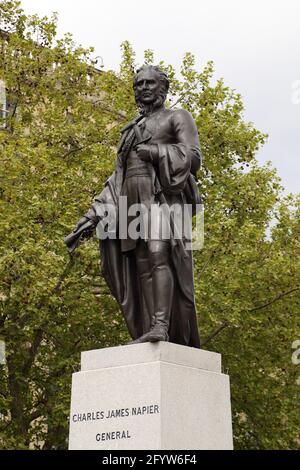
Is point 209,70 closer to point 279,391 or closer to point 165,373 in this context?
point 279,391

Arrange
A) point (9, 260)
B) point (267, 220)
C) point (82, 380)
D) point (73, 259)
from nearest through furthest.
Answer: point (82, 380)
point (9, 260)
point (73, 259)
point (267, 220)

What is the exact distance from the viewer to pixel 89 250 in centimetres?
1852

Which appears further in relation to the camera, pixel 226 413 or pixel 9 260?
pixel 9 260

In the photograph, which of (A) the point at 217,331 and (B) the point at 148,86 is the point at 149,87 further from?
(A) the point at 217,331

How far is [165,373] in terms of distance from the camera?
7430 mm

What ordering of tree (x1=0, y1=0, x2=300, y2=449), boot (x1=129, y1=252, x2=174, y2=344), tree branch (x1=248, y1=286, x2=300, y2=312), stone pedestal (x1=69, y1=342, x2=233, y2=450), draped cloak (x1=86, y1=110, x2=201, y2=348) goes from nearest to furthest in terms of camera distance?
stone pedestal (x1=69, y1=342, x2=233, y2=450) → boot (x1=129, y1=252, x2=174, y2=344) → draped cloak (x1=86, y1=110, x2=201, y2=348) → tree (x1=0, y1=0, x2=300, y2=449) → tree branch (x1=248, y1=286, x2=300, y2=312)

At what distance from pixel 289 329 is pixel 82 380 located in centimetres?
1325

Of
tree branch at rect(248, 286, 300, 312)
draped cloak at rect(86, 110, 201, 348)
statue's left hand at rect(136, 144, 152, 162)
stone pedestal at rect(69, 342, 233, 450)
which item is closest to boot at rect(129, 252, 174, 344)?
draped cloak at rect(86, 110, 201, 348)

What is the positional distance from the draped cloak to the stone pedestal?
0.51 m

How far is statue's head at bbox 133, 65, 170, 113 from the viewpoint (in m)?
8.94

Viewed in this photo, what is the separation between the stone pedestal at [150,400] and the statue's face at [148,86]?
2.78 m

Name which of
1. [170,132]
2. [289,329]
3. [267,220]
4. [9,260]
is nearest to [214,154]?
[267,220]

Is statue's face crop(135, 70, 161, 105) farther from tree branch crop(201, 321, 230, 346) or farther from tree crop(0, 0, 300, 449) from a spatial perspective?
tree branch crop(201, 321, 230, 346)

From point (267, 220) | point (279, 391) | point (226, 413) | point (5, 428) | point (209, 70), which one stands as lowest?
point (226, 413)
